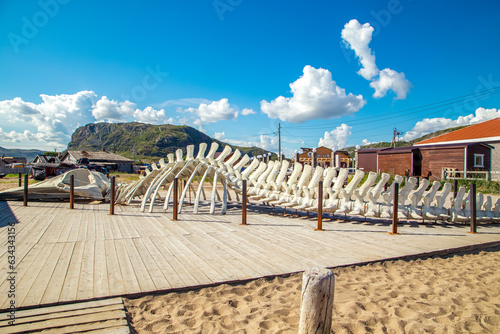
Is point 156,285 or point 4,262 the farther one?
point 4,262

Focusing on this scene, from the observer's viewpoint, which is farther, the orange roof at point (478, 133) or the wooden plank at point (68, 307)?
the orange roof at point (478, 133)

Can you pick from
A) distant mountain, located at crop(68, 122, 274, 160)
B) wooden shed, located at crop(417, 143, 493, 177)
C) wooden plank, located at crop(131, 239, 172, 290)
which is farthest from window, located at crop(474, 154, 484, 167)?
distant mountain, located at crop(68, 122, 274, 160)

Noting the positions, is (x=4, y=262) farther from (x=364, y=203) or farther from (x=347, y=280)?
(x=364, y=203)

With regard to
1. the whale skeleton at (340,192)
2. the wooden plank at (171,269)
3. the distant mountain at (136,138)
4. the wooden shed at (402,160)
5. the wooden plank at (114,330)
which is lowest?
the wooden plank at (114,330)

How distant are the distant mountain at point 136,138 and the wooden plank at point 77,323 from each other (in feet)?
429

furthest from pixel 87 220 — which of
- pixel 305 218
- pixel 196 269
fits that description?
pixel 305 218

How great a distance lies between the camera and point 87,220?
24.1 feet

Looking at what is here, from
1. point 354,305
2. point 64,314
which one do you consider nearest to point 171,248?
point 64,314

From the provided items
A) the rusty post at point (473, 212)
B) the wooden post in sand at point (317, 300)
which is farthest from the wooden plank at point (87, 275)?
the rusty post at point (473, 212)

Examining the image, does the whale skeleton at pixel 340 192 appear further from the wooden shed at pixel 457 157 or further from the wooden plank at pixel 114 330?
the wooden shed at pixel 457 157

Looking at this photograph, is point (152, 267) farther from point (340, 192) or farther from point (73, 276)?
point (340, 192)

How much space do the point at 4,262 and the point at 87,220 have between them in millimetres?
3431

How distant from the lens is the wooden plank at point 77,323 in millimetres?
2459

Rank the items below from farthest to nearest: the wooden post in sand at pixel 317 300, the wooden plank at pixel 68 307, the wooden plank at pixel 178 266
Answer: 1. the wooden plank at pixel 178 266
2. the wooden plank at pixel 68 307
3. the wooden post in sand at pixel 317 300
